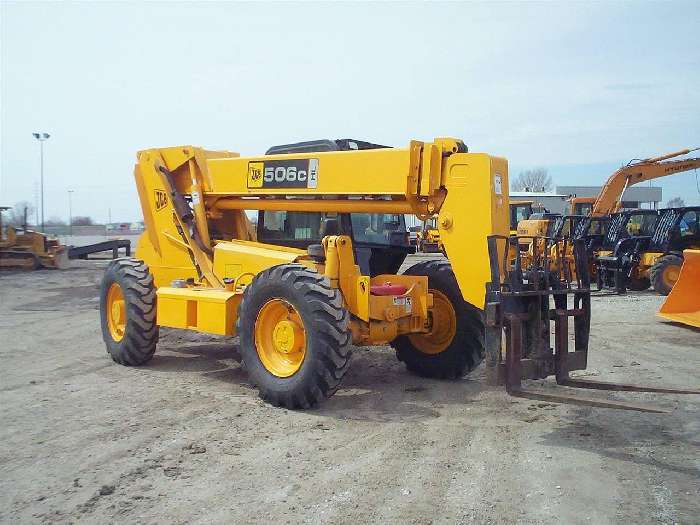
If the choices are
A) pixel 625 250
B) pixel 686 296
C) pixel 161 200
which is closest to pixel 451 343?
pixel 161 200

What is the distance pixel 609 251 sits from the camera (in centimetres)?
1820

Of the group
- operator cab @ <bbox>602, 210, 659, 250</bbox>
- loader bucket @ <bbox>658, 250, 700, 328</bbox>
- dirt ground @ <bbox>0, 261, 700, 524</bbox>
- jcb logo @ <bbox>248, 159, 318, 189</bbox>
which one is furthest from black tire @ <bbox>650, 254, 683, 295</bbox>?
jcb logo @ <bbox>248, 159, 318, 189</bbox>

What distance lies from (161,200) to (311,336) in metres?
3.91

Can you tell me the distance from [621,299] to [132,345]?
1146 cm

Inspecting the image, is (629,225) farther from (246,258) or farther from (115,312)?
(115,312)

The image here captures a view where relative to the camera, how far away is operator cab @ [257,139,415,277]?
7.51m

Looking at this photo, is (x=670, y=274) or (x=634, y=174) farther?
(x=634, y=174)

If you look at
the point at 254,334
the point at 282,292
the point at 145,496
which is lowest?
the point at 145,496

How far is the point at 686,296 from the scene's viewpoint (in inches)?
461

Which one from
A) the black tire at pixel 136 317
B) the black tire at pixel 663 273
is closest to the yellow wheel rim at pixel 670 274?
the black tire at pixel 663 273

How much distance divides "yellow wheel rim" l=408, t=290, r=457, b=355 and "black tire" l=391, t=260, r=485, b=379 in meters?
0.05

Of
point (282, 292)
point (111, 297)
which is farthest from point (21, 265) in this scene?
point (282, 292)

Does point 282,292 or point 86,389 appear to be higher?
point 282,292

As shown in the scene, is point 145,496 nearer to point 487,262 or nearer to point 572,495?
point 572,495
